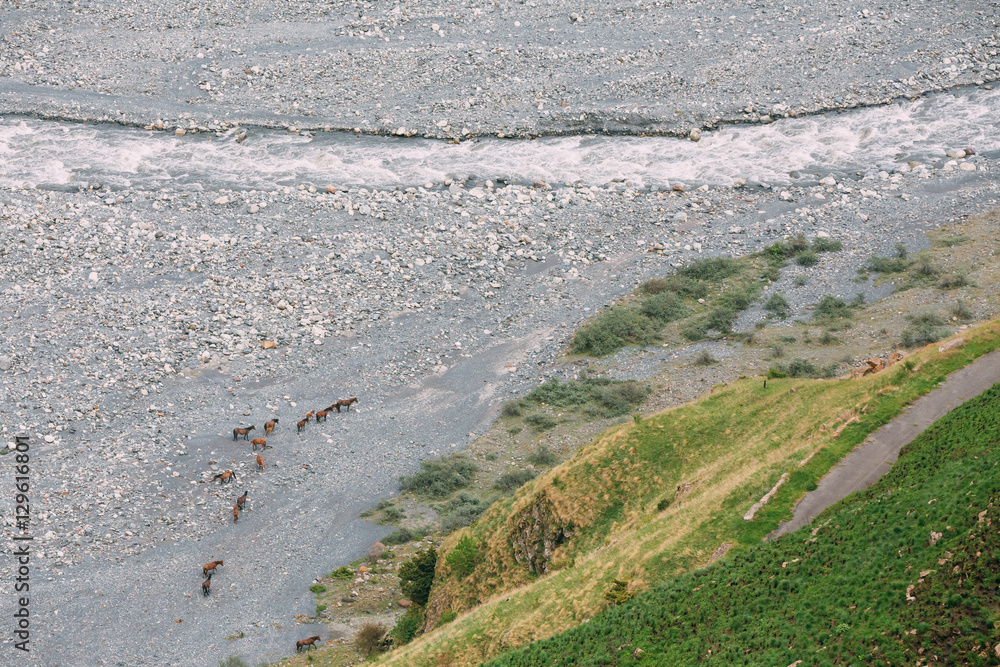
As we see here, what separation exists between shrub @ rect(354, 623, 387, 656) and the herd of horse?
1.23 m

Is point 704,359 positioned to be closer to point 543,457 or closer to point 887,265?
point 543,457

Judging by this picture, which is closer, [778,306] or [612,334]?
[612,334]

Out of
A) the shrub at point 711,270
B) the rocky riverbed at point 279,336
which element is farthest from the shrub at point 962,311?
the shrub at point 711,270

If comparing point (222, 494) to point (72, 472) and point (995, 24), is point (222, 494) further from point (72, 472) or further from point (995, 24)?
point (995, 24)

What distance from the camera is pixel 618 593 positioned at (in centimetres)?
2047

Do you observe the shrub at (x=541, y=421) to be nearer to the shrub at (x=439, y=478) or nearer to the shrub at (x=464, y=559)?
the shrub at (x=439, y=478)

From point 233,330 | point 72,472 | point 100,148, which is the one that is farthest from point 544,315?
point 100,148

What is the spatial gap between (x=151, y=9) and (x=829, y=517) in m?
61.2

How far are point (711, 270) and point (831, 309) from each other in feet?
Result: 19.6

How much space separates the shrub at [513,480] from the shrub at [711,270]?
49.6 feet

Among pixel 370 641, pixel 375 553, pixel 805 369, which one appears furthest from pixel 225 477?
pixel 805 369

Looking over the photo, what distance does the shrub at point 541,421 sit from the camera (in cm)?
3478

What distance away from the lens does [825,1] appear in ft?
213

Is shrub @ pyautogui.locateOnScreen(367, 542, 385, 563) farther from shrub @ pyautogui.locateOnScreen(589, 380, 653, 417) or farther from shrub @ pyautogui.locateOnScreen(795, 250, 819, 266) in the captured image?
shrub @ pyautogui.locateOnScreen(795, 250, 819, 266)
